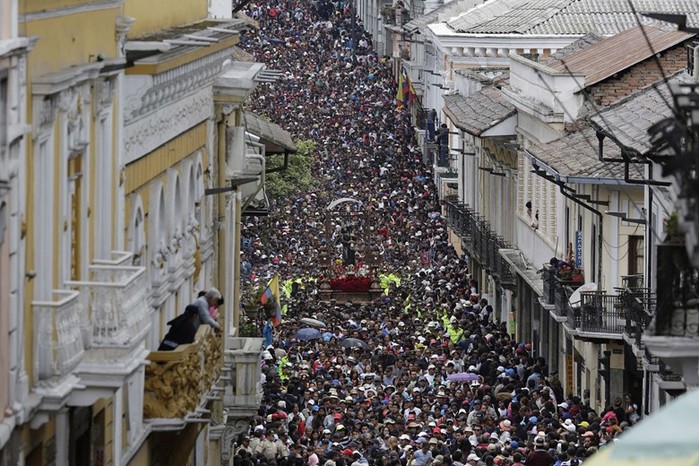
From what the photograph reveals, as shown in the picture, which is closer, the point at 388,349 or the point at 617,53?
the point at 617,53

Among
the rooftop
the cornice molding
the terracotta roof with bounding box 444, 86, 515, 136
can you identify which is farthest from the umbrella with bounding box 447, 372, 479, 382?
the cornice molding

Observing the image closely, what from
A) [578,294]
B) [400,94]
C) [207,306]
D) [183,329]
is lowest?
[183,329]

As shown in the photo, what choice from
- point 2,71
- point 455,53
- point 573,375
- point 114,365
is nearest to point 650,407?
point 573,375

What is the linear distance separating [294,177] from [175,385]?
→ 64.5 meters

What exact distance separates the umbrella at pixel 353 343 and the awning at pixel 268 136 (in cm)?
561

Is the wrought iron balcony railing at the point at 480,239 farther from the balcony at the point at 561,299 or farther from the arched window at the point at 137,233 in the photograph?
the arched window at the point at 137,233

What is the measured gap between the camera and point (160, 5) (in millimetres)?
30000

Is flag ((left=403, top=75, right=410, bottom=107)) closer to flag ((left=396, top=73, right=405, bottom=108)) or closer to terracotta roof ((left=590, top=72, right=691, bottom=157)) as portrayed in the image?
flag ((left=396, top=73, right=405, bottom=108))

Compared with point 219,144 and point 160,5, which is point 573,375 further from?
point 160,5

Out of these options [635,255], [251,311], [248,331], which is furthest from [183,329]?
[251,311]

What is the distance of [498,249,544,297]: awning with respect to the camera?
50188 mm

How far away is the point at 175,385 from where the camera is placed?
25.8m

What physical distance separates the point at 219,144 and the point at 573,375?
1356 centimetres

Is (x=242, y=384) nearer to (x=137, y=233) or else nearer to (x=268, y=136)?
(x=137, y=233)
